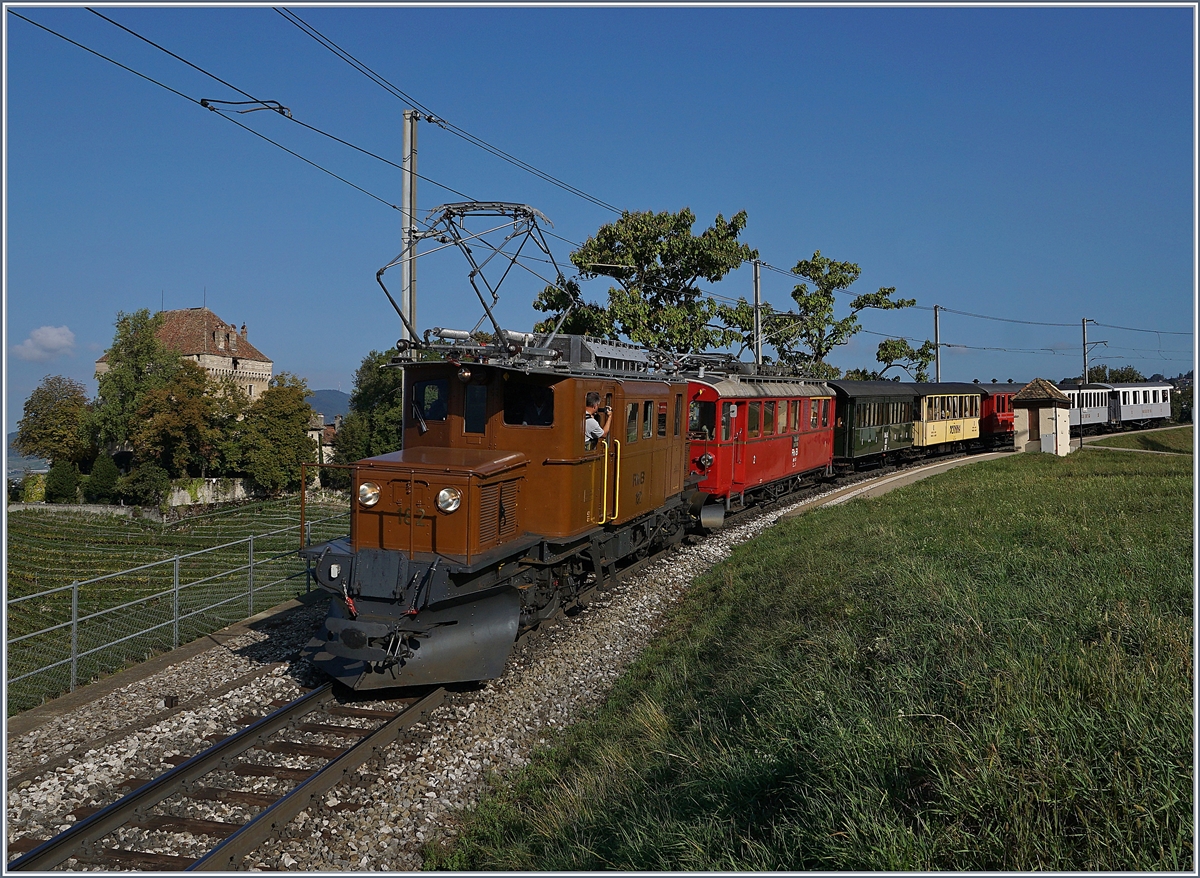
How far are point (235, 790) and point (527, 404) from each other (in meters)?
5.08

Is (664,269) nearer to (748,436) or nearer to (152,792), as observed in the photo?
(748,436)

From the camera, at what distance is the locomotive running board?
8156 millimetres

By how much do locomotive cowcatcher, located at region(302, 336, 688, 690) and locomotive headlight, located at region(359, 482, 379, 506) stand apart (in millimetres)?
16

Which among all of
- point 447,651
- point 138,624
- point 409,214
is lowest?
point 138,624

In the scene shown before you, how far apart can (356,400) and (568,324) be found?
57091mm

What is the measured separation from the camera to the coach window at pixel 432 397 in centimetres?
973

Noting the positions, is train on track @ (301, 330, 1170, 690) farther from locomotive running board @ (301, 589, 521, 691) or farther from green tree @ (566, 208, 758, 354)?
green tree @ (566, 208, 758, 354)

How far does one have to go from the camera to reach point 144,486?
5347 cm

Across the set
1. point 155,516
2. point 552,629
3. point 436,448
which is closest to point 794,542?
point 552,629

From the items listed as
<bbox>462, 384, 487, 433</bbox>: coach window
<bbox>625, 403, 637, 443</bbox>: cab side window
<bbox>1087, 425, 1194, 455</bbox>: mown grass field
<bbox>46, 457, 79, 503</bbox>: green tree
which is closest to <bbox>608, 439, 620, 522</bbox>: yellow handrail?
<bbox>625, 403, 637, 443</bbox>: cab side window

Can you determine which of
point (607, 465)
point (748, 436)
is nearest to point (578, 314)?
point (748, 436)

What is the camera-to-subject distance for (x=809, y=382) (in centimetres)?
2425

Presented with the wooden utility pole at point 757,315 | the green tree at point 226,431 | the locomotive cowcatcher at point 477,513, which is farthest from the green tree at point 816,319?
the green tree at point 226,431

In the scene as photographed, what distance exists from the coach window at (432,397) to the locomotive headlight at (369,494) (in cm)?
143
